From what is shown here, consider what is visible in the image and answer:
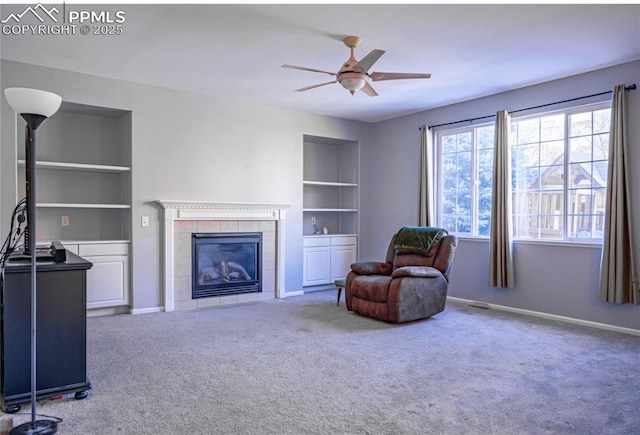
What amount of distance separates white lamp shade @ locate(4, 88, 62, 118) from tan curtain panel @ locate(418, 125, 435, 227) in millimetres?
4915

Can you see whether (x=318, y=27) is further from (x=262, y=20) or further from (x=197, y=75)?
(x=197, y=75)

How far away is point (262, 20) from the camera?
352 centimetres

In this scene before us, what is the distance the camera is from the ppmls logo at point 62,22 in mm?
3430

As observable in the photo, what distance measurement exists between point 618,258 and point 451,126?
271 cm

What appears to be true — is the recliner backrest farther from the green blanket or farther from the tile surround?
the tile surround

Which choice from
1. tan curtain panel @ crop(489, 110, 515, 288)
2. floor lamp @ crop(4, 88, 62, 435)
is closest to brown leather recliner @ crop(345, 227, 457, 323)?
tan curtain panel @ crop(489, 110, 515, 288)

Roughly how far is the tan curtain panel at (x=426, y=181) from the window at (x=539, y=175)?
150 mm

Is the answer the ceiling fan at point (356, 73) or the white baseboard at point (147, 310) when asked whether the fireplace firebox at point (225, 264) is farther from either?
the ceiling fan at point (356, 73)

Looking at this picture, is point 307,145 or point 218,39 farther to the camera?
point 307,145

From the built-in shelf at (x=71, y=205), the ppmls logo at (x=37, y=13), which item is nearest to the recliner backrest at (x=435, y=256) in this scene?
the built-in shelf at (x=71, y=205)

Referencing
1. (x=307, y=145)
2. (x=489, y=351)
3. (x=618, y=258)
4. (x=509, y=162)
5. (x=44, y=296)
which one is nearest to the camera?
(x=44, y=296)

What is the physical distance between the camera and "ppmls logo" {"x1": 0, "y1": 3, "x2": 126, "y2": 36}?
3430mm

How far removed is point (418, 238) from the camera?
5.44 meters

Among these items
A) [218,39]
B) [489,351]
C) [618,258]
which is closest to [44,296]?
[218,39]
